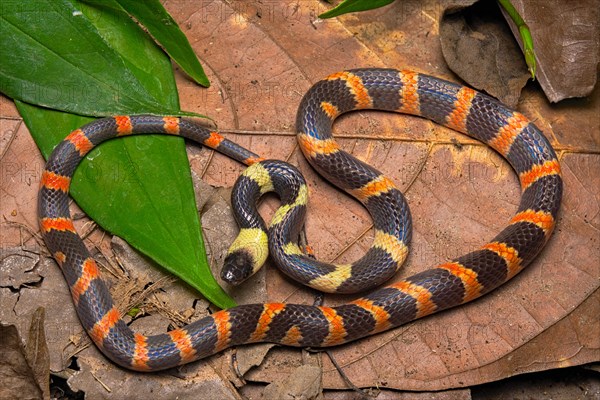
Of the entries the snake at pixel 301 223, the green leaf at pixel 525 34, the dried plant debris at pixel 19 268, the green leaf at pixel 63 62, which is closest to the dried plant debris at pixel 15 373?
the snake at pixel 301 223

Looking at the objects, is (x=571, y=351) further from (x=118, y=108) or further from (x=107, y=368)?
A: (x=118, y=108)

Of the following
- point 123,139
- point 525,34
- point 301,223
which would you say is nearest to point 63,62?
point 123,139

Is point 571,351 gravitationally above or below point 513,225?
below

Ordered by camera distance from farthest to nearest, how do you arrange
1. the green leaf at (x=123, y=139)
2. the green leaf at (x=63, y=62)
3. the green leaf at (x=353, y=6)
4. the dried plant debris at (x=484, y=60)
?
the dried plant debris at (x=484, y=60) < the green leaf at (x=353, y=6) < the green leaf at (x=63, y=62) < the green leaf at (x=123, y=139)

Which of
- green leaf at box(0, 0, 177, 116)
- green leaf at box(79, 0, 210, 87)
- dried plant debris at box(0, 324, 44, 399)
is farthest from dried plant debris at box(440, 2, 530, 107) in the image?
dried plant debris at box(0, 324, 44, 399)

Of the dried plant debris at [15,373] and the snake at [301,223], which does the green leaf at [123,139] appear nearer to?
the snake at [301,223]

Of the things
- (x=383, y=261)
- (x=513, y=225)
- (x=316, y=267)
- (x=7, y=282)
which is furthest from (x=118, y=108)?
(x=513, y=225)

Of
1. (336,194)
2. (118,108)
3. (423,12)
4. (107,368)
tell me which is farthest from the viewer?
(423,12)
